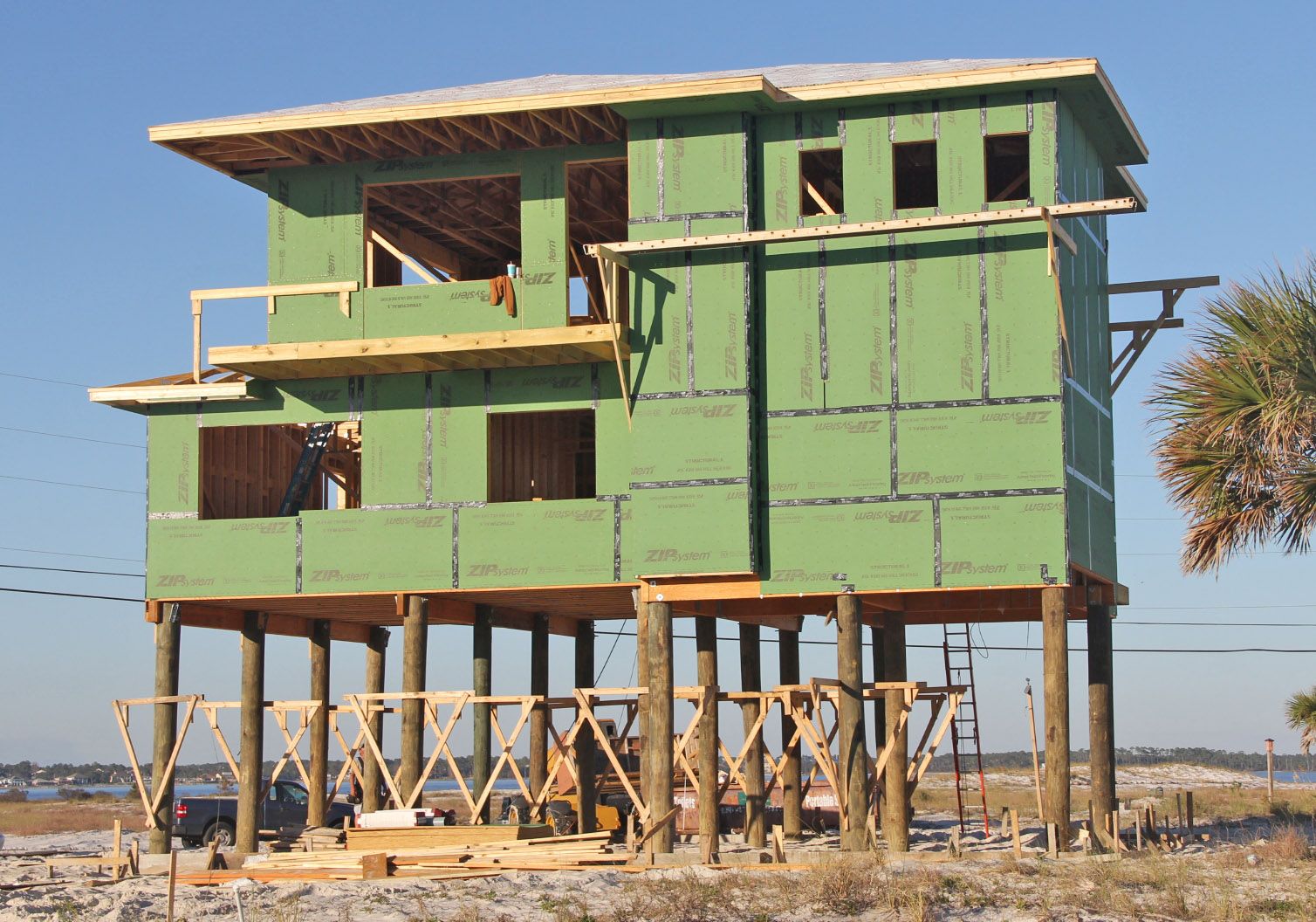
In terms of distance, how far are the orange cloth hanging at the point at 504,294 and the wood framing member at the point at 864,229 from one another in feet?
7.80

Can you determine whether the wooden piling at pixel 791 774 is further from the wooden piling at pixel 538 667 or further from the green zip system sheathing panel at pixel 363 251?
the green zip system sheathing panel at pixel 363 251

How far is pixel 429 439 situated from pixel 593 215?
27.3ft

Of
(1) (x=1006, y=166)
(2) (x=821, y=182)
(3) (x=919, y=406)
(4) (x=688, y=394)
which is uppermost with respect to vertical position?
(1) (x=1006, y=166)

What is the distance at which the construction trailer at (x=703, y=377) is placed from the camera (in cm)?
3047

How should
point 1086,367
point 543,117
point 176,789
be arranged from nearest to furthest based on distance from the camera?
point 543,117
point 1086,367
point 176,789

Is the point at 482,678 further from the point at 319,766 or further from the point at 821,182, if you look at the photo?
the point at 821,182

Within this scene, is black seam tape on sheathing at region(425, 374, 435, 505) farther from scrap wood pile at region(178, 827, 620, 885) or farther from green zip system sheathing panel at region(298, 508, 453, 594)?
scrap wood pile at region(178, 827, 620, 885)

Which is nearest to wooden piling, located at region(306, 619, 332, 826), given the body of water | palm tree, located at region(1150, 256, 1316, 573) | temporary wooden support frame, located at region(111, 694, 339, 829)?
temporary wooden support frame, located at region(111, 694, 339, 829)

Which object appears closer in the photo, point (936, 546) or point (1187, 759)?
point (936, 546)

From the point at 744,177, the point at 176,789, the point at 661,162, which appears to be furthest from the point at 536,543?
the point at 176,789

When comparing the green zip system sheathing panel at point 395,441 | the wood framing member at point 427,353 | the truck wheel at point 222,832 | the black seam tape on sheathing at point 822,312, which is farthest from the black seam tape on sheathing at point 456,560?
the truck wheel at point 222,832

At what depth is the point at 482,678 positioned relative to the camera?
40188mm

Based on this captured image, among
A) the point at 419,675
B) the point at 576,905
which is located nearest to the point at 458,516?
the point at 419,675

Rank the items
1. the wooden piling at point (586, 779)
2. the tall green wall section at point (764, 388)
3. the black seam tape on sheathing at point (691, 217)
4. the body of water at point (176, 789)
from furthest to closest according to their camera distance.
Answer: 1. the body of water at point (176, 789)
2. the wooden piling at point (586, 779)
3. the black seam tape on sheathing at point (691, 217)
4. the tall green wall section at point (764, 388)
